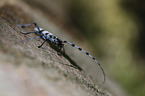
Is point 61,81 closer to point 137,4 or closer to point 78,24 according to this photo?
point 78,24

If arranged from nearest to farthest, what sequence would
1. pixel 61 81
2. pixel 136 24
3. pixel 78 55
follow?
pixel 61 81, pixel 78 55, pixel 136 24

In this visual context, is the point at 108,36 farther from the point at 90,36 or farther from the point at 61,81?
the point at 61,81

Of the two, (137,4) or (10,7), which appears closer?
(10,7)

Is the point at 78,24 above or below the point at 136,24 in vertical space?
below

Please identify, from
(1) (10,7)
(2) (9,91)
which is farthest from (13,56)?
(1) (10,7)

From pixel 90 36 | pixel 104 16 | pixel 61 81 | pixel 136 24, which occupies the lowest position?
pixel 61 81

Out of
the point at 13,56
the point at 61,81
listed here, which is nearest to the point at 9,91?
the point at 13,56

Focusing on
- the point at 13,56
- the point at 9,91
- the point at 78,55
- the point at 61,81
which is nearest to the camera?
the point at 9,91
